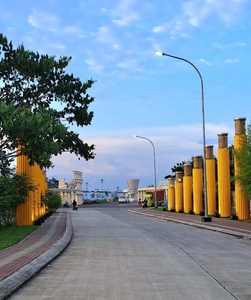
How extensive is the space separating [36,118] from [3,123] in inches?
49.9

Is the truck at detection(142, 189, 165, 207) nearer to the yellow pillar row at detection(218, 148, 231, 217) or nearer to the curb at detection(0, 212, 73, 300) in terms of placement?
the yellow pillar row at detection(218, 148, 231, 217)

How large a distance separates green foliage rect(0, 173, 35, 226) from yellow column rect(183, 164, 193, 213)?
23.5 m

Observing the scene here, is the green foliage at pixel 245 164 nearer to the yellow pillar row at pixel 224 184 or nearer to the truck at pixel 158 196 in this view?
the yellow pillar row at pixel 224 184

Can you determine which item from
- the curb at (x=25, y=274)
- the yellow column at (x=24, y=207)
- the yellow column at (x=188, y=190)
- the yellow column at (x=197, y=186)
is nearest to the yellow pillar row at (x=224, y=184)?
the yellow column at (x=197, y=186)

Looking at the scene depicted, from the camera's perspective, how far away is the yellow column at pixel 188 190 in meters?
50.9

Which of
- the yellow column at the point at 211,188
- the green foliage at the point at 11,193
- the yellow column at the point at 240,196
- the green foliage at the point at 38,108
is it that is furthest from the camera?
the yellow column at the point at 211,188

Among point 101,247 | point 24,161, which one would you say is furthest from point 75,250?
point 24,161

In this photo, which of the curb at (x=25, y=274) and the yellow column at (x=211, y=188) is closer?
the curb at (x=25, y=274)

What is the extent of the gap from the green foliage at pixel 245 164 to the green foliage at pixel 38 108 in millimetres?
9597

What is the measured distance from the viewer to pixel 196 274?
11016 mm

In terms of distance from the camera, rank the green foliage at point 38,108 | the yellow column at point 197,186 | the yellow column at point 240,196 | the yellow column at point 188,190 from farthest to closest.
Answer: the yellow column at point 188,190 → the yellow column at point 197,186 → the yellow column at point 240,196 → the green foliage at point 38,108

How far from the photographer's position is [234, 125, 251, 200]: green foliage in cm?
3005

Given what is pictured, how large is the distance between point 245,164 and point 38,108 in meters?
13.9

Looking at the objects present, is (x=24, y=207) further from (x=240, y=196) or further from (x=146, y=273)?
(x=146, y=273)
